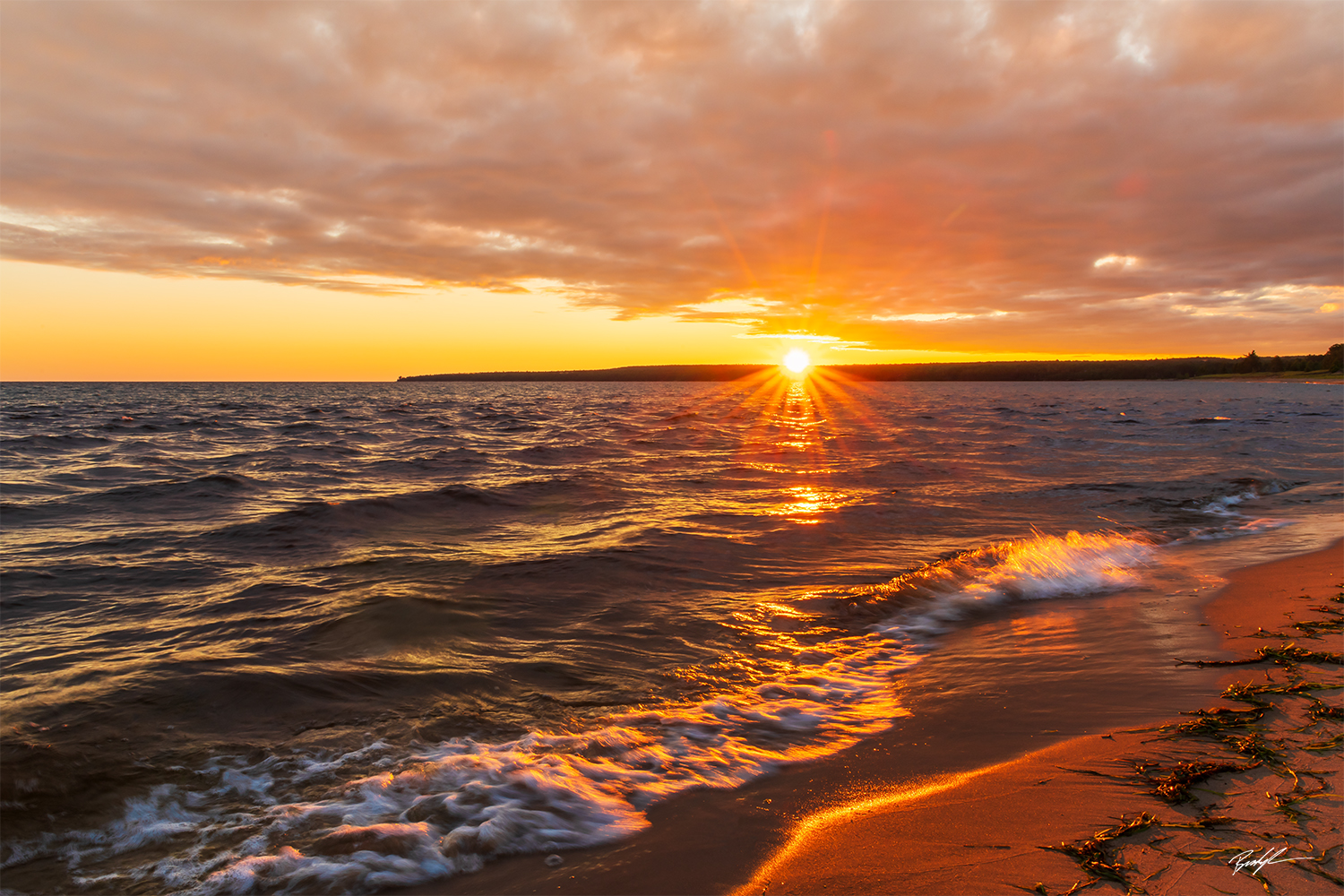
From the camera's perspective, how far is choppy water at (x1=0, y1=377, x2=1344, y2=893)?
4066 mm

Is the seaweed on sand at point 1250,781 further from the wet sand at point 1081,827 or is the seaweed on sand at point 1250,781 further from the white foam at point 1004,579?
the white foam at point 1004,579

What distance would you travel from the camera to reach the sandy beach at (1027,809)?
3072mm

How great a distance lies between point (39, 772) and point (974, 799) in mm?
6273

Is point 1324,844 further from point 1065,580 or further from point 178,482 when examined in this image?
point 178,482

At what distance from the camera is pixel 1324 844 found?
2939mm
